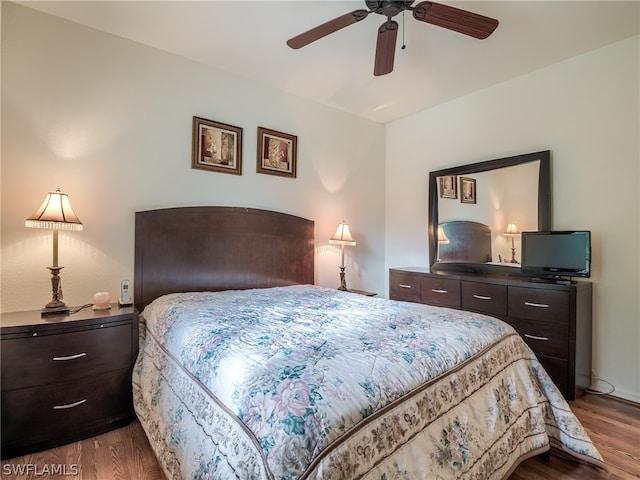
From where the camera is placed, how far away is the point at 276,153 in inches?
128

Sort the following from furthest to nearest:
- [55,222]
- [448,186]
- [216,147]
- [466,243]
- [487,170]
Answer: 1. [448,186]
2. [466,243]
3. [487,170]
4. [216,147]
5. [55,222]

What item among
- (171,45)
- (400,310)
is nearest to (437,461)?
(400,310)

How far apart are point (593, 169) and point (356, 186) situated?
7.36 ft

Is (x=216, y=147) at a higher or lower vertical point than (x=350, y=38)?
lower

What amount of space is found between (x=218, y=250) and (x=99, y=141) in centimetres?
118

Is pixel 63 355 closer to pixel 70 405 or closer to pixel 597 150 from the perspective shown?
pixel 70 405

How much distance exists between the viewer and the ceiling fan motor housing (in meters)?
→ 1.75

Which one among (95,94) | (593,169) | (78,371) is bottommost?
(78,371)

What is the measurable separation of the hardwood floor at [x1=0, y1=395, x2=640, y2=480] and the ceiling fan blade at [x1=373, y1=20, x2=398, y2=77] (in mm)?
2456

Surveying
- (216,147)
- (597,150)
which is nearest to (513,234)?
(597,150)

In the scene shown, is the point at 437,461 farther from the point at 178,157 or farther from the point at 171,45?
the point at 171,45

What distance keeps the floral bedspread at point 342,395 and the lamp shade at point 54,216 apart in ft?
2.62

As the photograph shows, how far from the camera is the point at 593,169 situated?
102 inches

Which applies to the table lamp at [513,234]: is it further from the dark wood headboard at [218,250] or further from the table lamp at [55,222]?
the table lamp at [55,222]
